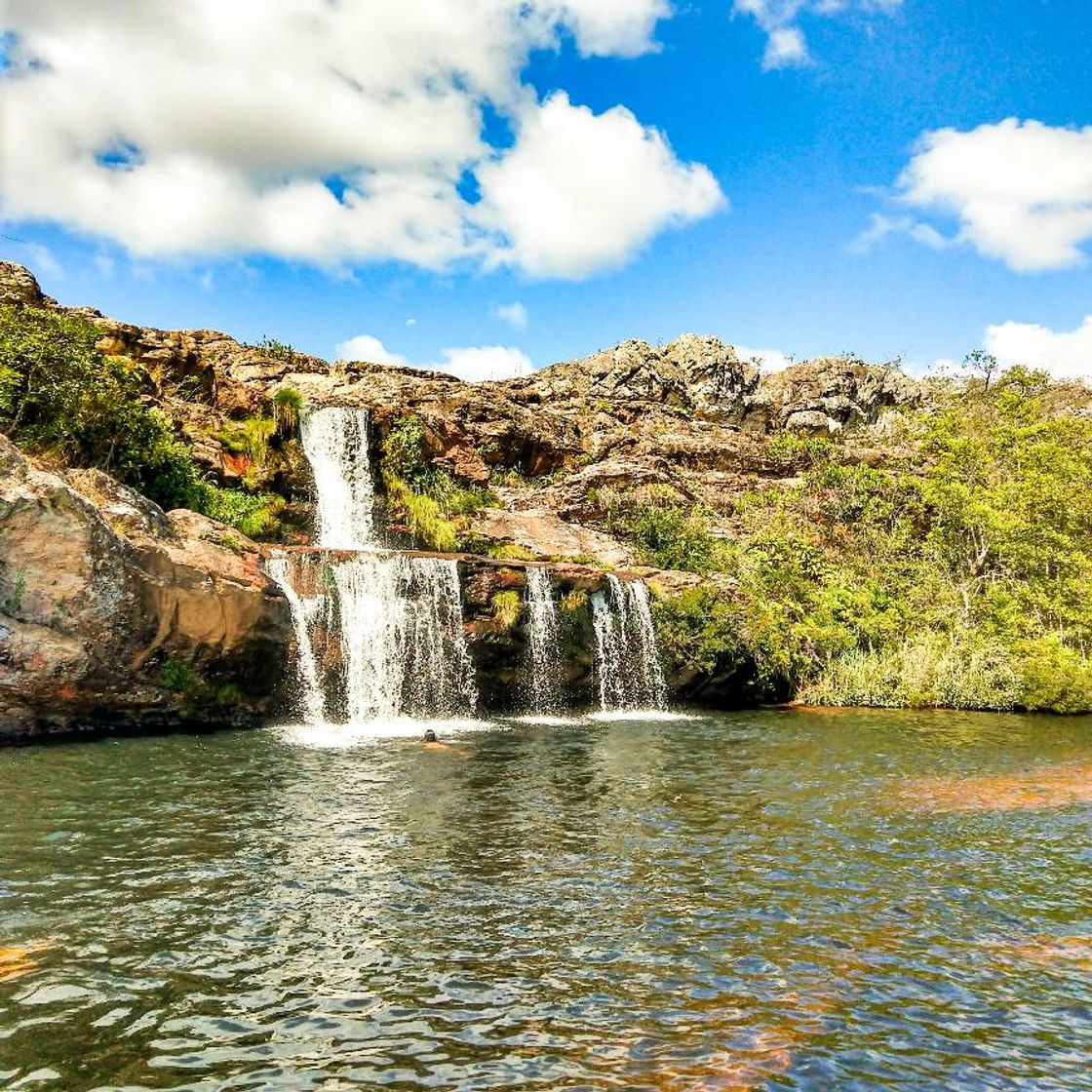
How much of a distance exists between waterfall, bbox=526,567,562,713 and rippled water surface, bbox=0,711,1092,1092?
9.55 m

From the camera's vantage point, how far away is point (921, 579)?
2936cm

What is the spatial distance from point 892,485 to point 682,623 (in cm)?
1432

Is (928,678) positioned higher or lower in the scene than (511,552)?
lower

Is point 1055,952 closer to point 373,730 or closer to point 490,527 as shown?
point 373,730

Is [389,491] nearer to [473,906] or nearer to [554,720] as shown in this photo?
[554,720]

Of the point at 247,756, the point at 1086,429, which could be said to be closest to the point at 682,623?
the point at 247,756

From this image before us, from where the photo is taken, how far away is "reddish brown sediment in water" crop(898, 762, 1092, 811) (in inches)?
484

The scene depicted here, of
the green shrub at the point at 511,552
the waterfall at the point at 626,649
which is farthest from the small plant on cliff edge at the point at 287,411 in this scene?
A: the waterfall at the point at 626,649

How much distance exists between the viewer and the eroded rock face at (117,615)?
16.6m

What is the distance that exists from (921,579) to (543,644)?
47.6ft

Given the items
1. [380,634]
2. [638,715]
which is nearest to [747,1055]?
[380,634]

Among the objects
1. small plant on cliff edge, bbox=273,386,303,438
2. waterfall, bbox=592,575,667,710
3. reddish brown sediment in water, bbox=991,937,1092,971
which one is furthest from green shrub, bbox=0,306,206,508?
reddish brown sediment in water, bbox=991,937,1092,971

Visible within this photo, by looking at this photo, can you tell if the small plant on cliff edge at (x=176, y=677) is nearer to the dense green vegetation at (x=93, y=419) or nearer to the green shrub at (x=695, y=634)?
the dense green vegetation at (x=93, y=419)

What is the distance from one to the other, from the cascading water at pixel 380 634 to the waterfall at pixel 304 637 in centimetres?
2
